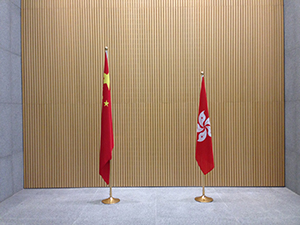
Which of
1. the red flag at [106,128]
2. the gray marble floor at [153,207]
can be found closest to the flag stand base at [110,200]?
the gray marble floor at [153,207]

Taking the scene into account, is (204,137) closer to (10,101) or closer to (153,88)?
(153,88)

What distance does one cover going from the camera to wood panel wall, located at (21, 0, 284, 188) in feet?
15.9

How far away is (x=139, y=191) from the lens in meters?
4.63

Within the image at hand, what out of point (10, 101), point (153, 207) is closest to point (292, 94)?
point (153, 207)

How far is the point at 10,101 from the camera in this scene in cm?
454

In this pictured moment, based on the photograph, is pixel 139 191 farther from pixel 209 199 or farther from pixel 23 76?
pixel 23 76

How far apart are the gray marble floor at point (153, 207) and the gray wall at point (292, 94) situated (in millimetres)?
364

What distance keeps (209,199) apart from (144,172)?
1262 millimetres

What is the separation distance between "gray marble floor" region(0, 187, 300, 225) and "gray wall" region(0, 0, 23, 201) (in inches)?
12.5

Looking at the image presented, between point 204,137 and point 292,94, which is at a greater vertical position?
point 292,94

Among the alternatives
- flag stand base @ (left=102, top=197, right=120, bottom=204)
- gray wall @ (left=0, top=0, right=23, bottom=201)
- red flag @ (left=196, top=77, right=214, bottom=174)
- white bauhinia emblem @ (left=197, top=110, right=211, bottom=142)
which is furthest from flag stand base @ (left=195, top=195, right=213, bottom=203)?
gray wall @ (left=0, top=0, right=23, bottom=201)

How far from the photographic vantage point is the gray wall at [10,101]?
4320 mm

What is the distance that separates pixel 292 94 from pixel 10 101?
469 cm

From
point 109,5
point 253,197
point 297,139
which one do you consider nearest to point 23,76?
point 109,5
